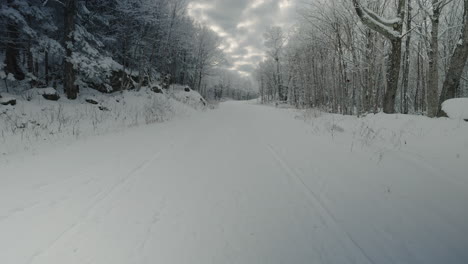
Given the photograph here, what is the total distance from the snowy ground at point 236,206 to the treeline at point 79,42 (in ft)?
27.4

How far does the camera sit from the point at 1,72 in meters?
8.70

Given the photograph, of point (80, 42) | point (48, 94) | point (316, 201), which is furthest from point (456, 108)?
point (48, 94)

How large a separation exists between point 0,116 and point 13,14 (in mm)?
4612

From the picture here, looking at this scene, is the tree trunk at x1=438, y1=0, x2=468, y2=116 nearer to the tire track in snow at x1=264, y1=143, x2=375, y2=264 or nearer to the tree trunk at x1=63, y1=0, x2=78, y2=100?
the tire track in snow at x1=264, y1=143, x2=375, y2=264

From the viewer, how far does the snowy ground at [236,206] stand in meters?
1.89

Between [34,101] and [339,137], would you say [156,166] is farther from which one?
[34,101]

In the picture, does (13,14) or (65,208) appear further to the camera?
(13,14)

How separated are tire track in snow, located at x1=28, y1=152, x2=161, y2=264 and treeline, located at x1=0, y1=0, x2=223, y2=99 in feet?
32.2

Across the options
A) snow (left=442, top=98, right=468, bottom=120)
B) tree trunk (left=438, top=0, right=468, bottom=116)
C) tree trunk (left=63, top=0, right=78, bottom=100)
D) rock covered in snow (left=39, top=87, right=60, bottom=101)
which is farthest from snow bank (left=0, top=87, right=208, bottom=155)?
tree trunk (left=438, top=0, right=468, bottom=116)

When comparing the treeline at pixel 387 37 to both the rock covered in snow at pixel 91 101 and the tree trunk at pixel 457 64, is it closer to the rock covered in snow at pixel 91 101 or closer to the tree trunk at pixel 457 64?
the tree trunk at pixel 457 64

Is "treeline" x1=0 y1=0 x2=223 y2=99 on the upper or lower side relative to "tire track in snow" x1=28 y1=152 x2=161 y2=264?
upper

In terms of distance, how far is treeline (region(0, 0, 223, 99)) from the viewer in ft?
31.8

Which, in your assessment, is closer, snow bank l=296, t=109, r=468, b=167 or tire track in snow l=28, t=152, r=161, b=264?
tire track in snow l=28, t=152, r=161, b=264

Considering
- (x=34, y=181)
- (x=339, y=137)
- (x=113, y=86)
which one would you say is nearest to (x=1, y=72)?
(x=113, y=86)
